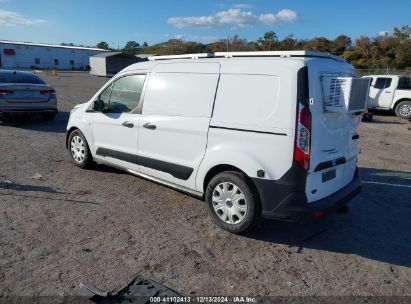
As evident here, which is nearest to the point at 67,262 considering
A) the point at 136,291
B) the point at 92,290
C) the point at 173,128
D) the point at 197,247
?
the point at 92,290

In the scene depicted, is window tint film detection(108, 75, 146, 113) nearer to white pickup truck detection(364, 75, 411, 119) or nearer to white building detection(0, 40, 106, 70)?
white pickup truck detection(364, 75, 411, 119)

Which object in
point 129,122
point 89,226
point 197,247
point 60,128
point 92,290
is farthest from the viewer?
point 60,128

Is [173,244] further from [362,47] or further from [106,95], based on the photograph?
[362,47]

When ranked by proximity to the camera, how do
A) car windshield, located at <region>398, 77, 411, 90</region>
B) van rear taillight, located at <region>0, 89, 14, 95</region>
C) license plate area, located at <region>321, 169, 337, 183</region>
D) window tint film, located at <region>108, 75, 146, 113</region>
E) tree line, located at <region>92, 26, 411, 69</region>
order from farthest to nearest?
tree line, located at <region>92, 26, 411, 69</region> → car windshield, located at <region>398, 77, 411, 90</region> → van rear taillight, located at <region>0, 89, 14, 95</region> → window tint film, located at <region>108, 75, 146, 113</region> → license plate area, located at <region>321, 169, 337, 183</region>

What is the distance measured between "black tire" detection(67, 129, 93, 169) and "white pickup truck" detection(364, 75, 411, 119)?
1350cm

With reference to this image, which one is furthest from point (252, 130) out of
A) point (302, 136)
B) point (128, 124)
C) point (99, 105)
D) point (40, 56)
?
point (40, 56)

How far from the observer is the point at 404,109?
53.0ft

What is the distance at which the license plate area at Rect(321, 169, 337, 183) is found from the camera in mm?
4170

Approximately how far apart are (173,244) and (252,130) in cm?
152

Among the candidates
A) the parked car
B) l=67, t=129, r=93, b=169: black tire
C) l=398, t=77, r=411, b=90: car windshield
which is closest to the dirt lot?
l=67, t=129, r=93, b=169: black tire

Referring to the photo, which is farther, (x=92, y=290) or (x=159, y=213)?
(x=159, y=213)

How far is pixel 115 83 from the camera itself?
235 inches

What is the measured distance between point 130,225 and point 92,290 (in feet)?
4.54

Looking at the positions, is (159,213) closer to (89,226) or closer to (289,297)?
(89,226)
